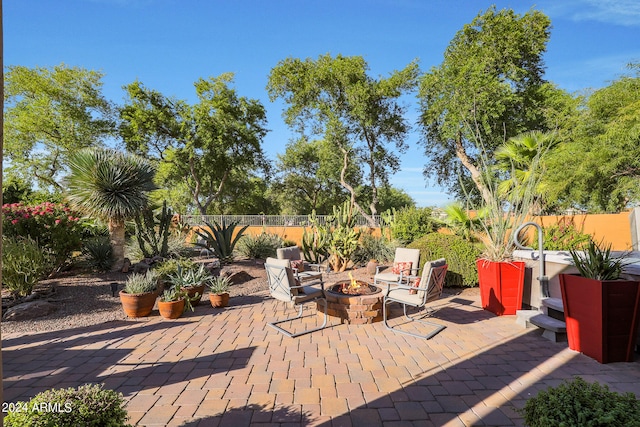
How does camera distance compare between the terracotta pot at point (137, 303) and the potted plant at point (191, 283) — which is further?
the potted plant at point (191, 283)

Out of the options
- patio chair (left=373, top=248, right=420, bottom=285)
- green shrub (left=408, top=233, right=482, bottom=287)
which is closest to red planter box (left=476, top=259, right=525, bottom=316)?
patio chair (left=373, top=248, right=420, bottom=285)

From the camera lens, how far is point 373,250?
10070mm

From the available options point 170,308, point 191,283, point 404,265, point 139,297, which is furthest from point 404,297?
point 139,297

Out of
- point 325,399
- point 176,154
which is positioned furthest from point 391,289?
point 176,154

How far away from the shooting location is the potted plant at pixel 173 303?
17.1ft

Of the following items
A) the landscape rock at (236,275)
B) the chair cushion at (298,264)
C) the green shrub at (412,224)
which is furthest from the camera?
the green shrub at (412,224)

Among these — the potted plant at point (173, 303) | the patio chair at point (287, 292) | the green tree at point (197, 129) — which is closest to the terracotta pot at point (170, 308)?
the potted plant at point (173, 303)

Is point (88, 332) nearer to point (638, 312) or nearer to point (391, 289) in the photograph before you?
point (391, 289)

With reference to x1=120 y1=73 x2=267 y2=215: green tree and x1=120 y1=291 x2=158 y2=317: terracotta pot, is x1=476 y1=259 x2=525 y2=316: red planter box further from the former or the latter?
x1=120 y1=73 x2=267 y2=215: green tree

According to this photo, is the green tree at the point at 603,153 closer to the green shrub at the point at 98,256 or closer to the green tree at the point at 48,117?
the green shrub at the point at 98,256

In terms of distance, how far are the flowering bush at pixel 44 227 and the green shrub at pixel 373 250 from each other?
707 centimetres

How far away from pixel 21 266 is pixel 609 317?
841 cm

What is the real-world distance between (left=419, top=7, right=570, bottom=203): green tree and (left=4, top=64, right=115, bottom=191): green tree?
2012 cm

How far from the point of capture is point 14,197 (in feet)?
39.0
